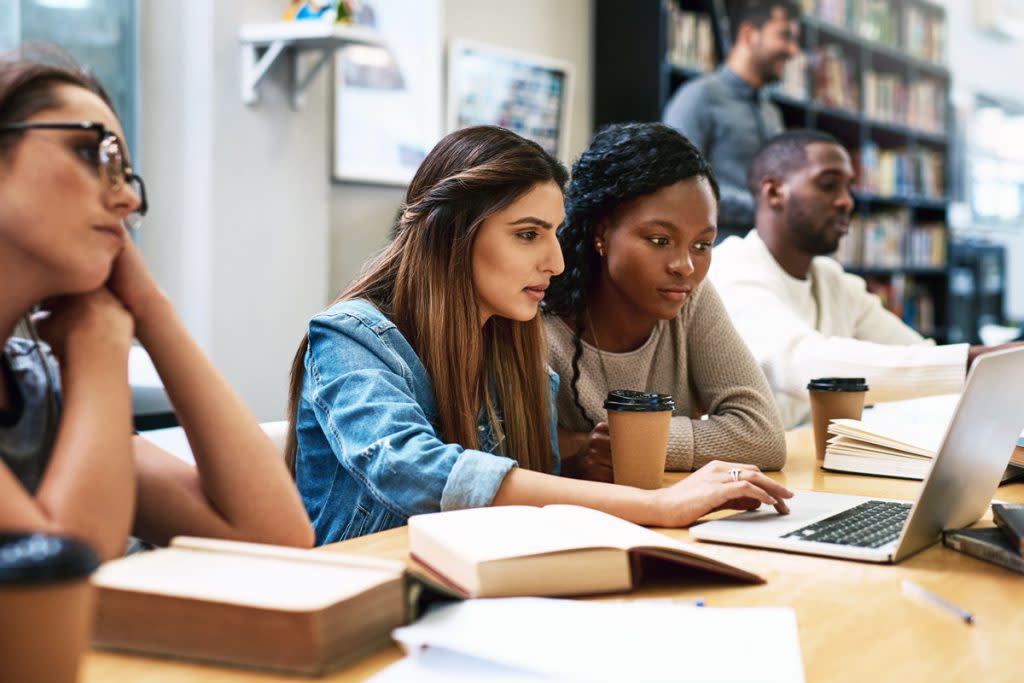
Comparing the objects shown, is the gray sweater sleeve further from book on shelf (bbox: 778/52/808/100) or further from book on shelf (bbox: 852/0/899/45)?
book on shelf (bbox: 852/0/899/45)

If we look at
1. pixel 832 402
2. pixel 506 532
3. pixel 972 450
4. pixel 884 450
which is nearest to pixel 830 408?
pixel 832 402

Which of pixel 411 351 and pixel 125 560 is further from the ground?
pixel 411 351

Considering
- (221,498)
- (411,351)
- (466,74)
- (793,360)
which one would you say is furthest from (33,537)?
(466,74)

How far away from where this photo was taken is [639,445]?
1.38m

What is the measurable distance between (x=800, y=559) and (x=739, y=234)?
102 inches

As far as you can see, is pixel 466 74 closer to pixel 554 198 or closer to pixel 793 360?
pixel 793 360

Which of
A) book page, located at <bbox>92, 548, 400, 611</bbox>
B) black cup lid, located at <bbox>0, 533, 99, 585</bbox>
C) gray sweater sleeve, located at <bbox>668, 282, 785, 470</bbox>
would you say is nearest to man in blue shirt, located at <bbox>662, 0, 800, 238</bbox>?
gray sweater sleeve, located at <bbox>668, 282, 785, 470</bbox>

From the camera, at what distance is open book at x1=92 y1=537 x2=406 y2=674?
70cm

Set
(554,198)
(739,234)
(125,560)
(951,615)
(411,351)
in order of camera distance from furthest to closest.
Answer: (739,234) → (554,198) → (411,351) → (951,615) → (125,560)

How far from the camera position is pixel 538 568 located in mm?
872

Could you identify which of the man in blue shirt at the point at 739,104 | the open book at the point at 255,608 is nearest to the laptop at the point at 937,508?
the open book at the point at 255,608

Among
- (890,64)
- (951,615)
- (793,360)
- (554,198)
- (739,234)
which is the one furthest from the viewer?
(890,64)

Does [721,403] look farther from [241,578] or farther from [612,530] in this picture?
[241,578]

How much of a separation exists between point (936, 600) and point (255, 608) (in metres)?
0.58
